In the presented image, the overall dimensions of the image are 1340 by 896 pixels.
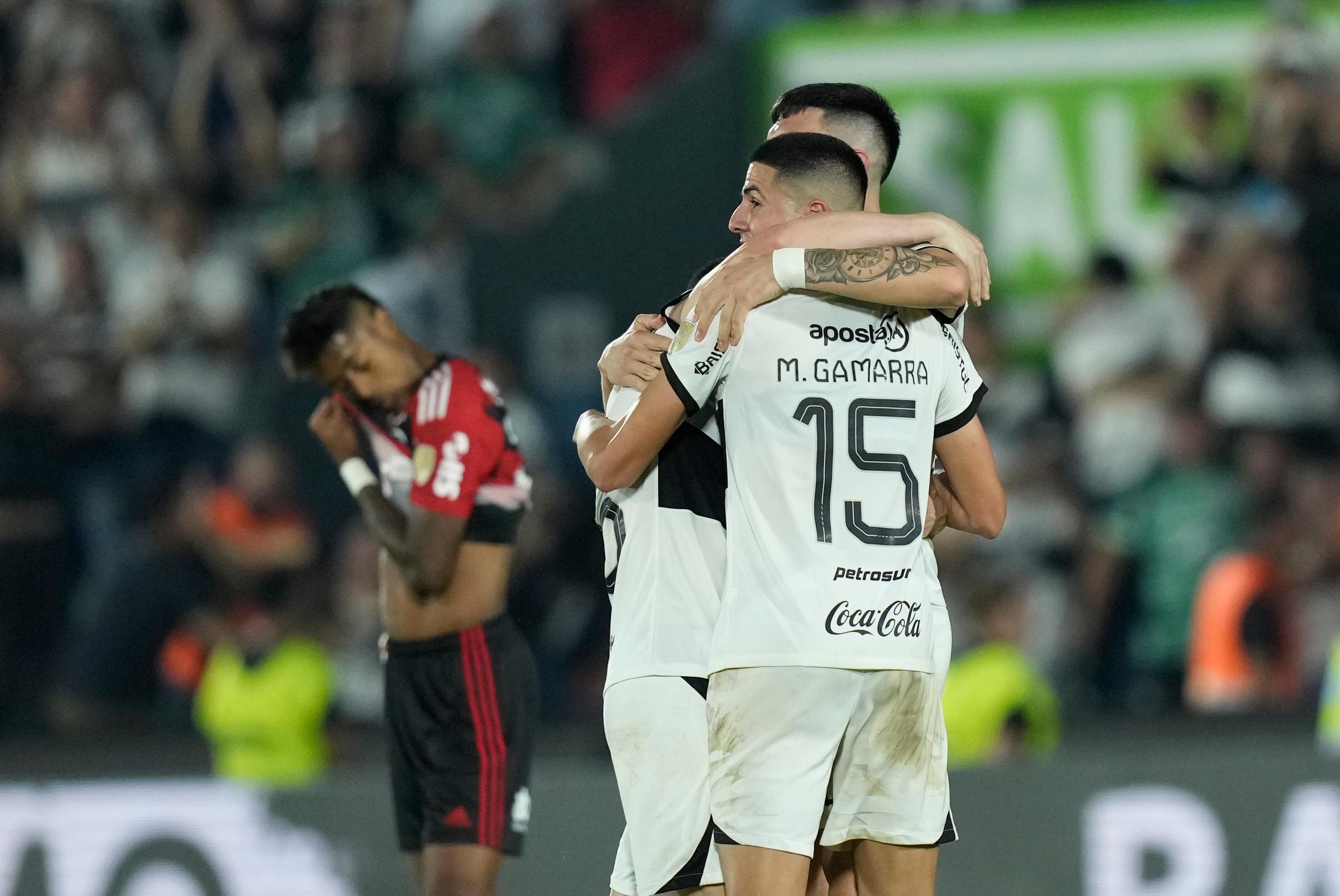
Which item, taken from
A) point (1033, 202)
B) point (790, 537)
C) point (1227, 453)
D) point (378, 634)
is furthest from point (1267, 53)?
point (790, 537)

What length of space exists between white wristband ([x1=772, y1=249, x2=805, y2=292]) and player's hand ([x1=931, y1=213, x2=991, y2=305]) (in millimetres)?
390

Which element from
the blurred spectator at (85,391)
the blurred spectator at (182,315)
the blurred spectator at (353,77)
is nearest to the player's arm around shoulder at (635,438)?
the blurred spectator at (85,391)

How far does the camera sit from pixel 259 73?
12.4 metres

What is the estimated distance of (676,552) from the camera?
448 centimetres

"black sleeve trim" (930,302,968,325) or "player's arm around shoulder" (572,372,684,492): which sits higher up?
"black sleeve trim" (930,302,968,325)

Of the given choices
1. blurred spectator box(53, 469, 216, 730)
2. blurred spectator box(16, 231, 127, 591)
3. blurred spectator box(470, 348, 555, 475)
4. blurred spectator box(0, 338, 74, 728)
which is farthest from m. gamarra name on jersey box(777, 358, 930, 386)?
blurred spectator box(16, 231, 127, 591)

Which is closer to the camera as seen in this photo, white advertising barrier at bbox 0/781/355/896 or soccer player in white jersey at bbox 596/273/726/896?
soccer player in white jersey at bbox 596/273/726/896

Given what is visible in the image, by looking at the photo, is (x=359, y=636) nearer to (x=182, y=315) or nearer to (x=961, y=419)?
(x=182, y=315)

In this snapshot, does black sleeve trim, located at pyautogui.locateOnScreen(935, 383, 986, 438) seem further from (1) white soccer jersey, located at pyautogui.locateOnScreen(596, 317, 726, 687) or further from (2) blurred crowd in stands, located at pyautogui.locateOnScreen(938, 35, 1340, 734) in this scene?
(2) blurred crowd in stands, located at pyautogui.locateOnScreen(938, 35, 1340, 734)

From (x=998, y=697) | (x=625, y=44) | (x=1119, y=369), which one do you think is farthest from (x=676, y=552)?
(x=625, y=44)

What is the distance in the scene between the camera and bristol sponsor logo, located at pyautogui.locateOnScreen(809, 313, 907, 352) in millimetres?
4262

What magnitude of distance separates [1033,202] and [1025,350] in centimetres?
88

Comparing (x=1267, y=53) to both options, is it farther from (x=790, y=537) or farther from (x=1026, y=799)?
(x=790, y=537)

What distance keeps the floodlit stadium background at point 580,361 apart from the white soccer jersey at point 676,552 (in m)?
3.37
